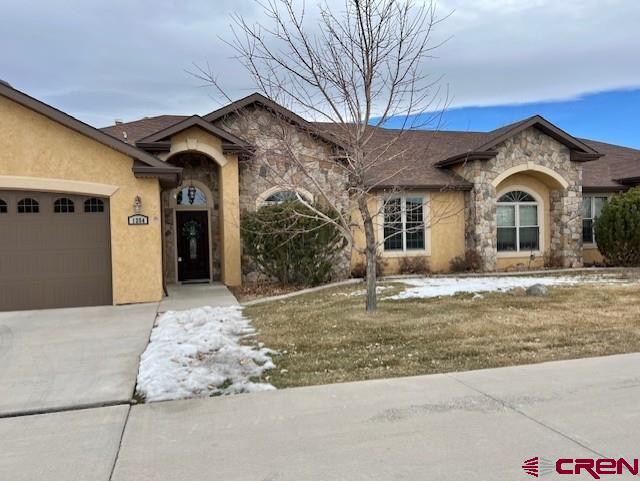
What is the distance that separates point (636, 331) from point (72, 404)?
7826 mm

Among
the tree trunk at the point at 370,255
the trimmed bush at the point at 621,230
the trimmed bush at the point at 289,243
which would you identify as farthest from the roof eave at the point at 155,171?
the trimmed bush at the point at 621,230

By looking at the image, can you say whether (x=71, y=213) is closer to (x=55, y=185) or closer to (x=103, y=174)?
(x=55, y=185)

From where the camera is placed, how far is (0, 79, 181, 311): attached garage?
10.8 meters

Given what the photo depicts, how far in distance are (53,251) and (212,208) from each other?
5.33 metres

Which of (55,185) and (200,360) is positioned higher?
(55,185)

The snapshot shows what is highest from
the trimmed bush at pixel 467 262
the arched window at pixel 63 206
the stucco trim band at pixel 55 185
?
the stucco trim band at pixel 55 185

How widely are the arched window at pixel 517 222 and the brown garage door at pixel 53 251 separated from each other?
12.8m

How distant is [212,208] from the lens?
1570 cm

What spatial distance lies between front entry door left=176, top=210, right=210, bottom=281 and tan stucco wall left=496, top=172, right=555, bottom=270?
9.78m

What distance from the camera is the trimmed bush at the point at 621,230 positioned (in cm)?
1652

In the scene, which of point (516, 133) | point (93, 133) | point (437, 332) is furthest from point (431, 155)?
point (437, 332)

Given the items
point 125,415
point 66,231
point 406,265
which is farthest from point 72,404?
point 406,265

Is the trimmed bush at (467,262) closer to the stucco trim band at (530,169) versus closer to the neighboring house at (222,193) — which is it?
the neighboring house at (222,193)

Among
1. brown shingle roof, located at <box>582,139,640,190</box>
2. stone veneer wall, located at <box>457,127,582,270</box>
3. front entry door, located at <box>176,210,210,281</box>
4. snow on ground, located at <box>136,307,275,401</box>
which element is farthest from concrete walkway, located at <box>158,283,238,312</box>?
brown shingle roof, located at <box>582,139,640,190</box>
